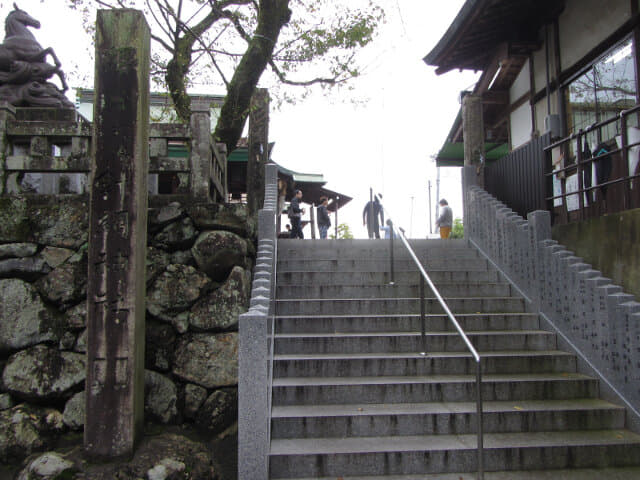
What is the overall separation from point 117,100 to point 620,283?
5.87 meters

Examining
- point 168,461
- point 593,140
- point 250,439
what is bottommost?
point 168,461

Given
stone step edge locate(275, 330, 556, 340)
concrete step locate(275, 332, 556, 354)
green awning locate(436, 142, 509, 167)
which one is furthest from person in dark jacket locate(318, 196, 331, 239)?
concrete step locate(275, 332, 556, 354)

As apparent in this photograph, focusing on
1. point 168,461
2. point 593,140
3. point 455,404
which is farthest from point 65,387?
point 593,140

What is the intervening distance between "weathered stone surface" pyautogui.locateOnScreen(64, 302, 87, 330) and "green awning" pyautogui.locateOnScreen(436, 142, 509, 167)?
42.1 ft

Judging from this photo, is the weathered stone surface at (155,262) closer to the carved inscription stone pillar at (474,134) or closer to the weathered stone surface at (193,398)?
the weathered stone surface at (193,398)

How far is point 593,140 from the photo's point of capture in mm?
8555

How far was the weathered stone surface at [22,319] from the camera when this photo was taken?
208 inches

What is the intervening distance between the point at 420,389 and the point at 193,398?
2488 mm

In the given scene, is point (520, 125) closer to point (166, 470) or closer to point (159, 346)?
point (159, 346)

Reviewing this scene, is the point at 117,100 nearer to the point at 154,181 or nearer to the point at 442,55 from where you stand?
the point at 154,181

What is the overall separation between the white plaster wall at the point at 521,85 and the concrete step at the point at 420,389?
7777mm

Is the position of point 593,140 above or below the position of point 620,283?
above

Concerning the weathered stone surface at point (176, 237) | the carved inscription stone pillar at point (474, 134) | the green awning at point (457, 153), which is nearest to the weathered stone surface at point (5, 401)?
the weathered stone surface at point (176, 237)

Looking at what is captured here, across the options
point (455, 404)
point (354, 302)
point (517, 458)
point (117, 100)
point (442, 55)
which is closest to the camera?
point (517, 458)
